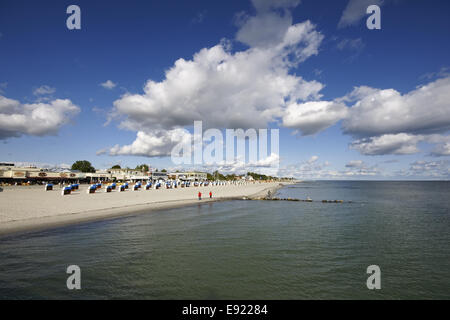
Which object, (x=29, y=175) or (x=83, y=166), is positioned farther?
(x=83, y=166)

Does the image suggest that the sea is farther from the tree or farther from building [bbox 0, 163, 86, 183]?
the tree

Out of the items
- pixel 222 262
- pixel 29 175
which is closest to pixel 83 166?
pixel 29 175

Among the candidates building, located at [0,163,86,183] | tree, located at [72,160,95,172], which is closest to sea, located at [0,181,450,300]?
building, located at [0,163,86,183]

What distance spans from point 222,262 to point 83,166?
169152 mm

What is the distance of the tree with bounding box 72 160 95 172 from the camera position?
151 m

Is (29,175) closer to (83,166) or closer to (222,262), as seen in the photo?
(83,166)

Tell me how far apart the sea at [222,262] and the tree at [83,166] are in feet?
502

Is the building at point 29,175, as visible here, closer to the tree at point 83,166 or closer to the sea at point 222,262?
the tree at point 83,166

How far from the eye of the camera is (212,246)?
17344 millimetres

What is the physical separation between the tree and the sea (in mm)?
152937

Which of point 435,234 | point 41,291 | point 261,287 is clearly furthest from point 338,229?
point 41,291

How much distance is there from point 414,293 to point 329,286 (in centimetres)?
410

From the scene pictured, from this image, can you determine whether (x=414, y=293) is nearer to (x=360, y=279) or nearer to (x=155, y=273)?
(x=360, y=279)

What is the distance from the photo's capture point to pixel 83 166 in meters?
153
